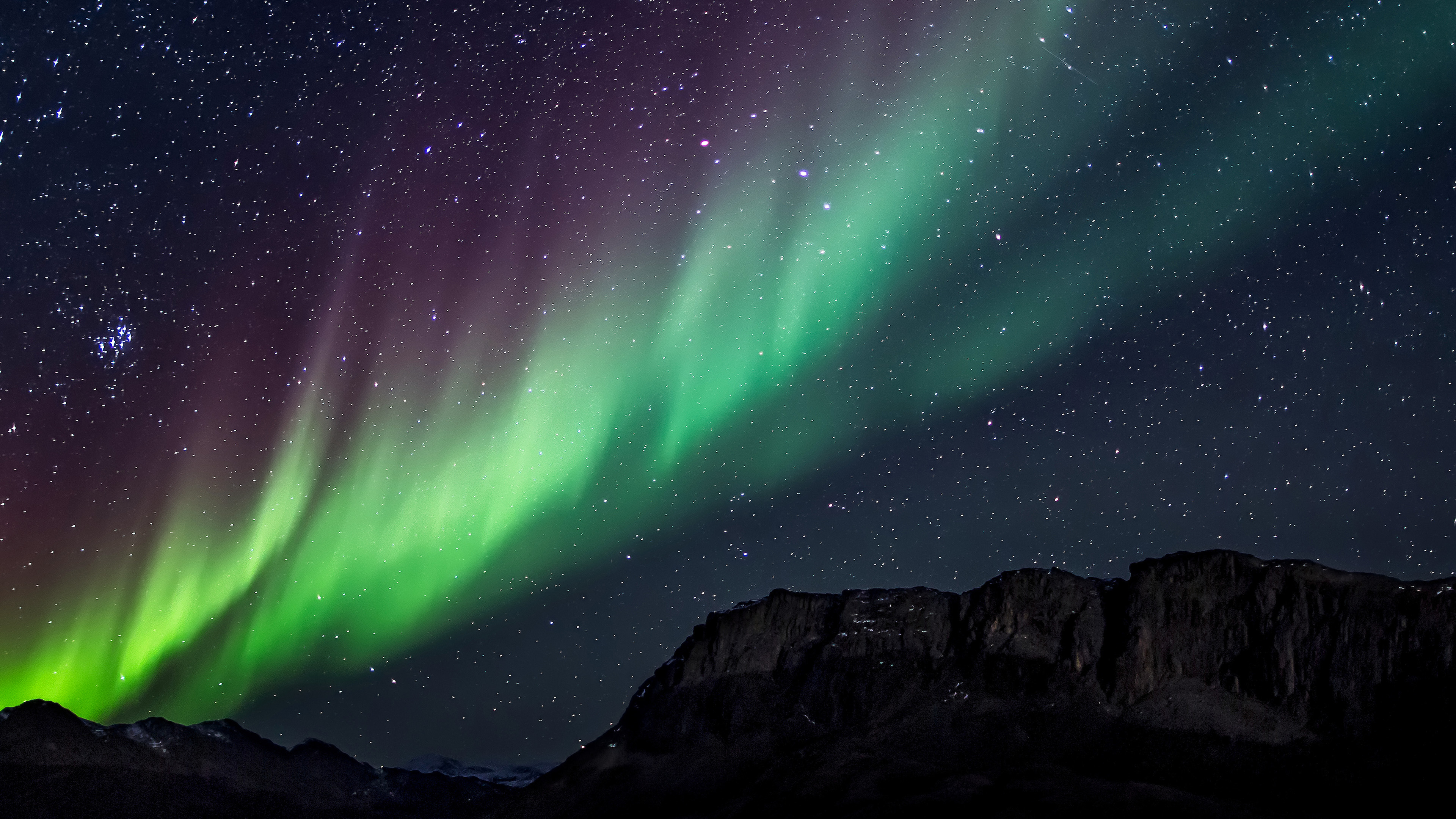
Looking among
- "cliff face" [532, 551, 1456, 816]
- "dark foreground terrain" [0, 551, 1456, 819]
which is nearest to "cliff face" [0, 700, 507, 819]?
"dark foreground terrain" [0, 551, 1456, 819]

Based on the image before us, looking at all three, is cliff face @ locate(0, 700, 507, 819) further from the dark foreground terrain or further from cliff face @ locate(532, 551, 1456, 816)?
cliff face @ locate(532, 551, 1456, 816)

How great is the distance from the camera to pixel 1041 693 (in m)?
115

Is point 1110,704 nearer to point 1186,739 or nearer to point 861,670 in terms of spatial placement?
point 1186,739

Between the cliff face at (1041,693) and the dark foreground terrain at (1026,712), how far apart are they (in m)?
0.24

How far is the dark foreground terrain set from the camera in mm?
89875

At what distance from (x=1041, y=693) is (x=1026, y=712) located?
378cm

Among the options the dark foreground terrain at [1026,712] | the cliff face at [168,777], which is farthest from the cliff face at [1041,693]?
the cliff face at [168,777]

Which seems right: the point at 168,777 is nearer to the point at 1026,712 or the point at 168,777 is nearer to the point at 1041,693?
the point at 1026,712

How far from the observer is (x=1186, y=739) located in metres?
101

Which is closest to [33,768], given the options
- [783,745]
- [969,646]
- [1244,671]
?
[783,745]

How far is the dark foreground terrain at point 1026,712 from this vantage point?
89.9 metres

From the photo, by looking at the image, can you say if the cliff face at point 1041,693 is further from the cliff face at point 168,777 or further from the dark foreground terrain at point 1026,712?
the cliff face at point 168,777

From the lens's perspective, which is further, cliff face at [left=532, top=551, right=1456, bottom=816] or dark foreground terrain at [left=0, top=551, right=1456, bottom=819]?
cliff face at [left=532, top=551, right=1456, bottom=816]

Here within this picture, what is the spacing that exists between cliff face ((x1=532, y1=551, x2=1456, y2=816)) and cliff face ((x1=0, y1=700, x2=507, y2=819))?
43.3 meters
